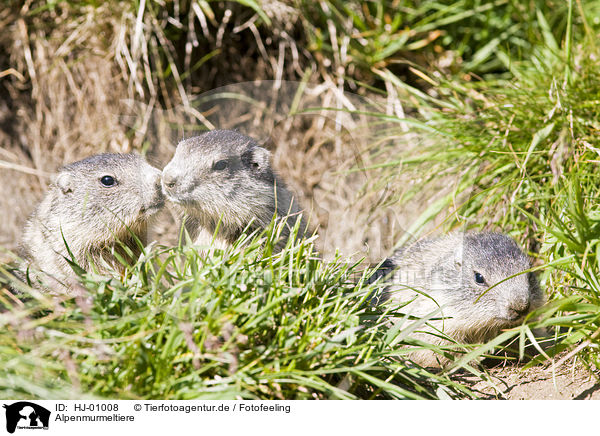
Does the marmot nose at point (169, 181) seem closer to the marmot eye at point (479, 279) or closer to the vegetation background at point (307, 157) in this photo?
the vegetation background at point (307, 157)

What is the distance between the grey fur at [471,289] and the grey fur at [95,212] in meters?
1.82

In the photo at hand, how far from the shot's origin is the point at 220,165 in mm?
4332

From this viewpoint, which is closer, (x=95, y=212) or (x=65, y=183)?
(x=95, y=212)

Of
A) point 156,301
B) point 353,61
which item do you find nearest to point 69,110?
point 353,61

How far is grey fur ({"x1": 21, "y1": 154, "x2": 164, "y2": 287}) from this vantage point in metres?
4.16

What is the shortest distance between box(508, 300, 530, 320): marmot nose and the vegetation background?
0.62 feet

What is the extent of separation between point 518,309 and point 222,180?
7.21 ft

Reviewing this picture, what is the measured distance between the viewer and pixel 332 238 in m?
5.99

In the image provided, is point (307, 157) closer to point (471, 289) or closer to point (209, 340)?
point (471, 289)
